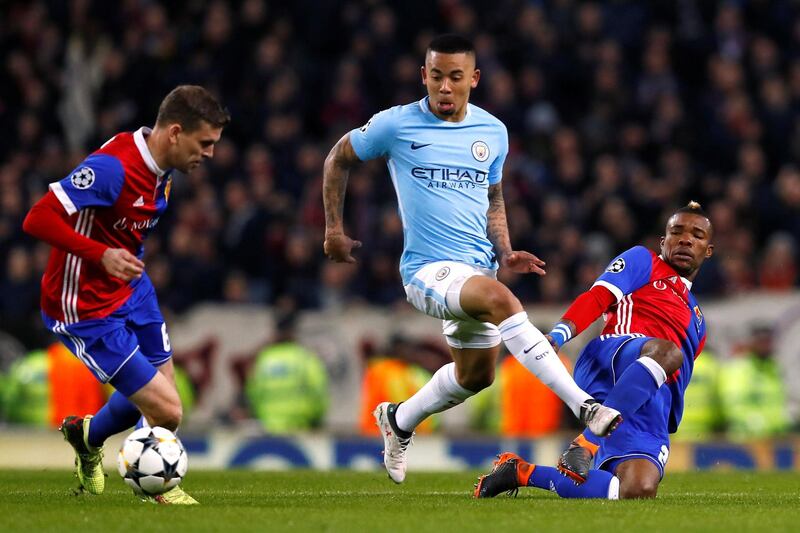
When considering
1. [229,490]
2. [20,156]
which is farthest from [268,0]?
[229,490]

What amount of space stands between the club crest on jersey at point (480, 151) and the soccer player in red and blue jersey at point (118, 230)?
1.39m

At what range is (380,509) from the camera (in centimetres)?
709

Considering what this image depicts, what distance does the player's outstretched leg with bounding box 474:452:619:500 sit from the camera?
25.2 ft

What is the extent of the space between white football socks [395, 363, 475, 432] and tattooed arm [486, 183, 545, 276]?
0.71m

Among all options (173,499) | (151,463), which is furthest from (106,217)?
(173,499)

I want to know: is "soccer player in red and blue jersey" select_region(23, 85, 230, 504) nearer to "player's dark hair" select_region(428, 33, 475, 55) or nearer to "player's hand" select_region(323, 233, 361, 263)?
"player's hand" select_region(323, 233, 361, 263)

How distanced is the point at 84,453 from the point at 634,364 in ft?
9.98

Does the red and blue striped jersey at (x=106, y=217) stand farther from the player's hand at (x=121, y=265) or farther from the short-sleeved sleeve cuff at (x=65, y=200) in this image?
the player's hand at (x=121, y=265)

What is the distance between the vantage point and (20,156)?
17.1 metres

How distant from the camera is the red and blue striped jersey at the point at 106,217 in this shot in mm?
7391

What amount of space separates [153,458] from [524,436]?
6.17m

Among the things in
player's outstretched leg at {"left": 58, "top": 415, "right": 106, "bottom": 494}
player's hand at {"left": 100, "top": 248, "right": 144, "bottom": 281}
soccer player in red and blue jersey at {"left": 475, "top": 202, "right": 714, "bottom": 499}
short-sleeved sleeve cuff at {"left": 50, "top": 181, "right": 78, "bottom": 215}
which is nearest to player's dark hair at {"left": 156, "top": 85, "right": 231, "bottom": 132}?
short-sleeved sleeve cuff at {"left": 50, "top": 181, "right": 78, "bottom": 215}

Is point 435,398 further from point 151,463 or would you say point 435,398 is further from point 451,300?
point 151,463

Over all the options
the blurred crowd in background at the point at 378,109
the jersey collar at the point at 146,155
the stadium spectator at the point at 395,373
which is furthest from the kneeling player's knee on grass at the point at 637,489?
the blurred crowd in background at the point at 378,109
